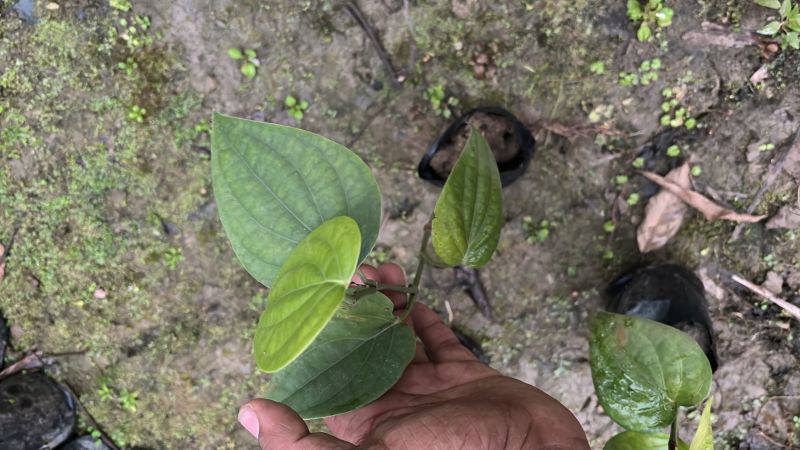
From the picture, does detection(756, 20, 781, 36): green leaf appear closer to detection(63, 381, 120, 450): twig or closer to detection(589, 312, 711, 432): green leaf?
detection(589, 312, 711, 432): green leaf

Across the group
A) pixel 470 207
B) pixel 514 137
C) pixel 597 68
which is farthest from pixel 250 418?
pixel 597 68

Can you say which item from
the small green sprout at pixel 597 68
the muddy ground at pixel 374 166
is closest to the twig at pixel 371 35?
the muddy ground at pixel 374 166

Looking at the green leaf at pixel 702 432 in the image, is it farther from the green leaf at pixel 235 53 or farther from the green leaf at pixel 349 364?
the green leaf at pixel 235 53

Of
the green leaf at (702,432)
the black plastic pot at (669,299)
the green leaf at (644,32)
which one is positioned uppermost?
the green leaf at (644,32)

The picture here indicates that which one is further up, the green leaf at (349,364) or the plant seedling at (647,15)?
the plant seedling at (647,15)

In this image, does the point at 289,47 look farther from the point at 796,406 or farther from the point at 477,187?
the point at 796,406

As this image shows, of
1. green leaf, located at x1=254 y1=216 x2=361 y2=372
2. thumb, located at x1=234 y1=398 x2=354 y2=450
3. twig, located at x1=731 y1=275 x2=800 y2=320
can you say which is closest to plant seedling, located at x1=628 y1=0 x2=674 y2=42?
twig, located at x1=731 y1=275 x2=800 y2=320

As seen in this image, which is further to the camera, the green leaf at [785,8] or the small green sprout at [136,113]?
the small green sprout at [136,113]

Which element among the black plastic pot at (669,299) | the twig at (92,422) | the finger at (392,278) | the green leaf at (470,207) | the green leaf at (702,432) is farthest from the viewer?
the twig at (92,422)
